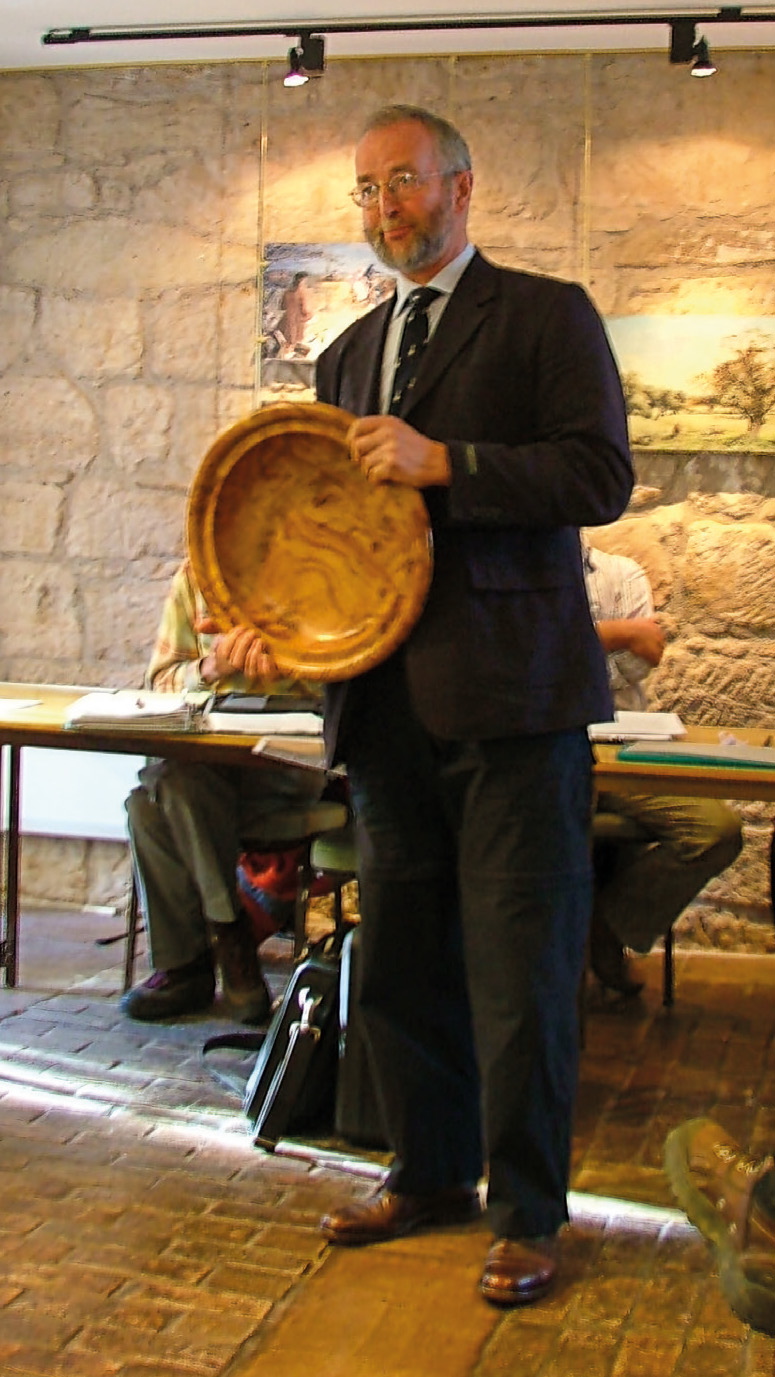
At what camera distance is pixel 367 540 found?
2.35 metres

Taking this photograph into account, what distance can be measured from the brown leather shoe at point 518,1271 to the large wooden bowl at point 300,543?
2.95 feet

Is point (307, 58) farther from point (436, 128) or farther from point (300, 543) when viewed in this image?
point (300, 543)

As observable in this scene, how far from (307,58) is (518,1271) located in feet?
11.6

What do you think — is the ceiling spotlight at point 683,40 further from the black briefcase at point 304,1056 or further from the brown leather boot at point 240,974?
the black briefcase at point 304,1056

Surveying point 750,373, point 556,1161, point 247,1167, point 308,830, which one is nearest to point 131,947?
point 308,830

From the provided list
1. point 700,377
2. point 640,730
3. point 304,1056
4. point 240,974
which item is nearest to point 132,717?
point 240,974

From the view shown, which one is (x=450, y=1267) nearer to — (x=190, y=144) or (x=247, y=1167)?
(x=247, y=1167)

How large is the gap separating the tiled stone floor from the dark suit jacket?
868 millimetres

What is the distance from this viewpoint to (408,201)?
229 cm

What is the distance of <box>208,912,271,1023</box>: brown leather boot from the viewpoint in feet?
12.8

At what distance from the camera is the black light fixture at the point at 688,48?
173 inches

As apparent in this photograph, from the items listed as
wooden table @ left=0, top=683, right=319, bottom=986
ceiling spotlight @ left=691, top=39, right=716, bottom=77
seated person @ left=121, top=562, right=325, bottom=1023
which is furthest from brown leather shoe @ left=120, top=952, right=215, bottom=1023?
ceiling spotlight @ left=691, top=39, right=716, bottom=77

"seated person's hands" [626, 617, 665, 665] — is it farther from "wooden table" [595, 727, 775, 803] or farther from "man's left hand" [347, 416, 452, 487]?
"man's left hand" [347, 416, 452, 487]

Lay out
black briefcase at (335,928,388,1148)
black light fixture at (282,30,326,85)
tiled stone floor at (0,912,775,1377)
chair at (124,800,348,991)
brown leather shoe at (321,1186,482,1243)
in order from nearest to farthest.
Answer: tiled stone floor at (0,912,775,1377) < brown leather shoe at (321,1186,482,1243) < black briefcase at (335,928,388,1148) < chair at (124,800,348,991) < black light fixture at (282,30,326,85)
